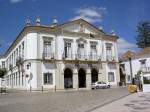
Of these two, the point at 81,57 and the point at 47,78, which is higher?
the point at 81,57

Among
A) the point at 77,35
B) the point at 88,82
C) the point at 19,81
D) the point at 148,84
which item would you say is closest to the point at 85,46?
the point at 77,35

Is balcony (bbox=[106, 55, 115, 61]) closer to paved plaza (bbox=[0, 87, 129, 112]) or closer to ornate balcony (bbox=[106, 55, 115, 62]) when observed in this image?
ornate balcony (bbox=[106, 55, 115, 62])

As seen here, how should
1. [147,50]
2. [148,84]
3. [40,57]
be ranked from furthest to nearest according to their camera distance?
1. [147,50]
2. [40,57]
3. [148,84]

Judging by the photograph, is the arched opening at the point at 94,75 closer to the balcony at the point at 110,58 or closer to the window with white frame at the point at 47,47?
the balcony at the point at 110,58

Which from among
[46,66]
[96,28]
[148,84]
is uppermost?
[96,28]

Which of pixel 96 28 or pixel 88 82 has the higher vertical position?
pixel 96 28

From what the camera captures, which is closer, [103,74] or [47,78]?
[47,78]

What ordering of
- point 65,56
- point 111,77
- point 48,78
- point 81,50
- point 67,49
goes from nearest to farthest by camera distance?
point 48,78 → point 65,56 → point 67,49 → point 81,50 → point 111,77

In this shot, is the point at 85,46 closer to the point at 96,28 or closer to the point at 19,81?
the point at 96,28

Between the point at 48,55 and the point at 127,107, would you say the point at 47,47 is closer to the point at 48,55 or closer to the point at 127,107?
the point at 48,55

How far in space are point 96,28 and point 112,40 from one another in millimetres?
4141

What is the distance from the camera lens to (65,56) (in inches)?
1817

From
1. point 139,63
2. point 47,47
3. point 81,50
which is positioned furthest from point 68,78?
point 139,63

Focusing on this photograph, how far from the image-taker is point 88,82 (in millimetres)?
48562
